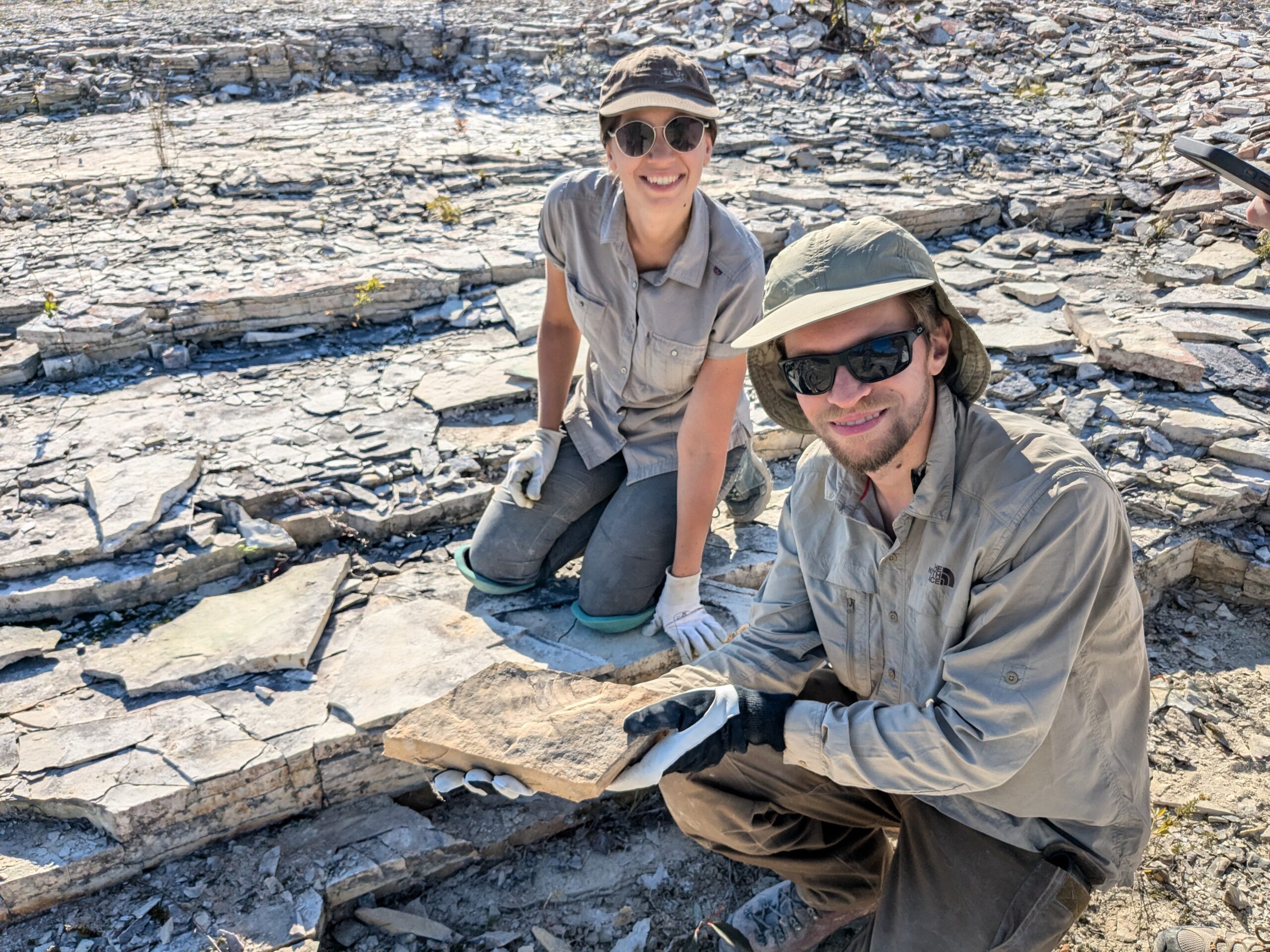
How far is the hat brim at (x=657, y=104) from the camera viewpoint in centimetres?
248

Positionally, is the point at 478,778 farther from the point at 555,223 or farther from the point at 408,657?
the point at 555,223

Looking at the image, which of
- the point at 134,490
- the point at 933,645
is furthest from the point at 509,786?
the point at 134,490

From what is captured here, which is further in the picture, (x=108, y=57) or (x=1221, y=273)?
(x=108, y=57)

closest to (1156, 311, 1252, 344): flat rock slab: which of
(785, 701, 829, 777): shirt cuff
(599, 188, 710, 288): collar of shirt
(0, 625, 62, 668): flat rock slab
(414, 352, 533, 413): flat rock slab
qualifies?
(599, 188, 710, 288): collar of shirt

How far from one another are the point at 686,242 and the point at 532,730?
151 cm

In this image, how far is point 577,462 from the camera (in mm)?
3121

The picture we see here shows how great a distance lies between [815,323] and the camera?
5.89ft

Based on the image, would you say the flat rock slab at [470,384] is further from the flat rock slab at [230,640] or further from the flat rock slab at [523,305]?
the flat rock slab at [230,640]

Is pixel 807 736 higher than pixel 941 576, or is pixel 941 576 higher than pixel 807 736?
pixel 941 576

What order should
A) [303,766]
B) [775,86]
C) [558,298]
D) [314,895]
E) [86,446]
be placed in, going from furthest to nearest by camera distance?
[775,86]
[86,446]
[558,298]
[303,766]
[314,895]

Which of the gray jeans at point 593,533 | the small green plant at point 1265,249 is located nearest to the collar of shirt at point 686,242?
the gray jeans at point 593,533

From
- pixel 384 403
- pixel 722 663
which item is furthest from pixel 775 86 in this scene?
pixel 722 663

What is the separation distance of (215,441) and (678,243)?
2.28 m

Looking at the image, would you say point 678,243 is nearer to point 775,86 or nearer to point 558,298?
point 558,298
